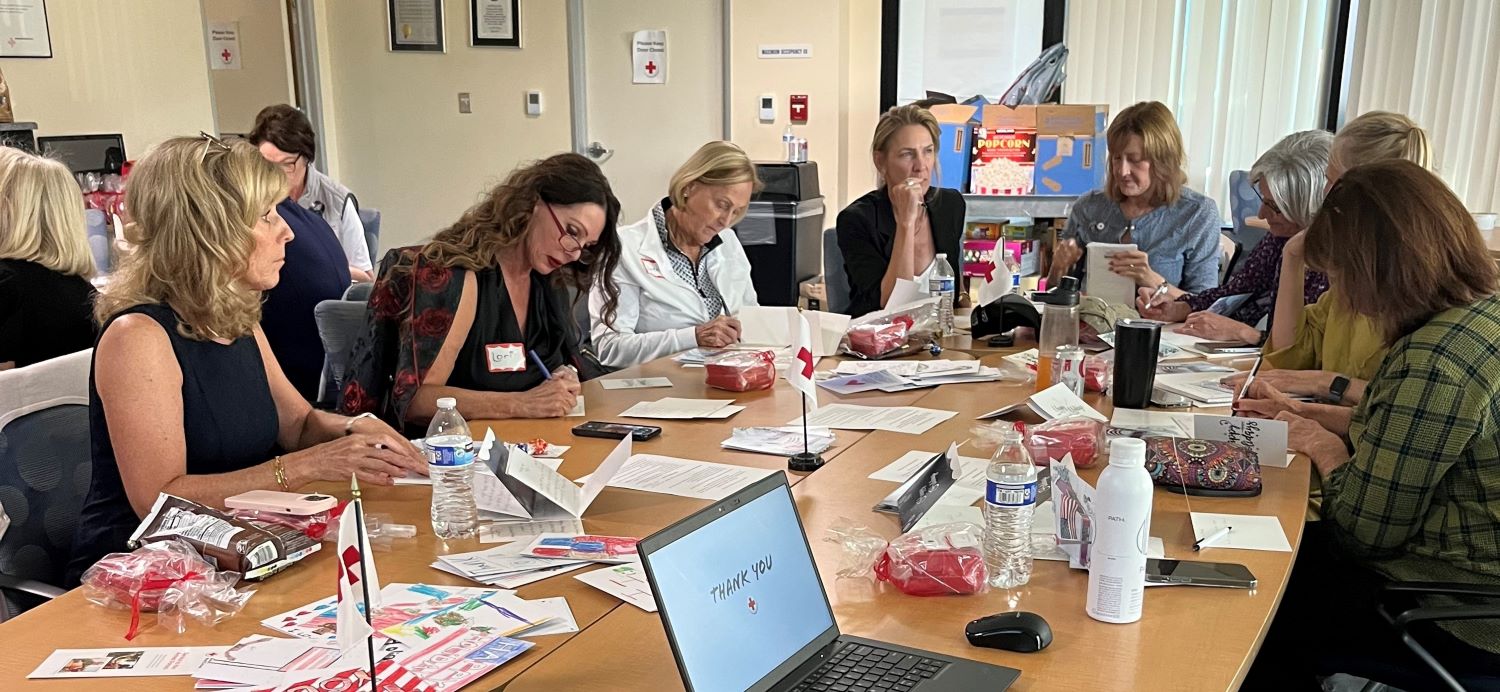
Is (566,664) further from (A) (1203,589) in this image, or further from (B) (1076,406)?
(B) (1076,406)

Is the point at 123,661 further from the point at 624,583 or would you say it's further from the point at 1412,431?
the point at 1412,431

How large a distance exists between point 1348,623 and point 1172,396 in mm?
704

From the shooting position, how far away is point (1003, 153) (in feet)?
17.9

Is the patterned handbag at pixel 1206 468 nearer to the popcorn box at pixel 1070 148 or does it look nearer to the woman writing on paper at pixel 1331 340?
the woman writing on paper at pixel 1331 340

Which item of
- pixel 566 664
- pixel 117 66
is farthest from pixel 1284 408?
pixel 117 66

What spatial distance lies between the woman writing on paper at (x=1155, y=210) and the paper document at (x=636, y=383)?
182 centimetres

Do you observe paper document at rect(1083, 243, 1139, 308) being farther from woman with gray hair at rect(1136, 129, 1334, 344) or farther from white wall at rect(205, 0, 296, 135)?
white wall at rect(205, 0, 296, 135)

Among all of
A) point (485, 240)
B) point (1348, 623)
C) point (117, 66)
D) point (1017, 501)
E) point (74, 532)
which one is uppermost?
point (117, 66)

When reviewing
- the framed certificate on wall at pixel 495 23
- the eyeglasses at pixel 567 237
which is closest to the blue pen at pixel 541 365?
the eyeglasses at pixel 567 237

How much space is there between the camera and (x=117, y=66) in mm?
5277

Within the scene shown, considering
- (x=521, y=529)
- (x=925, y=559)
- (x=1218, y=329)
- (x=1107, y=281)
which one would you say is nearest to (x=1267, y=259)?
(x=1218, y=329)

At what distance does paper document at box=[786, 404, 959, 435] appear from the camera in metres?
2.42

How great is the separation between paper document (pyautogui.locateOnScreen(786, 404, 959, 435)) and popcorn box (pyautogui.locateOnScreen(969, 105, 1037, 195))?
315 cm

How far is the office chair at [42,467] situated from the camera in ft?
6.35
